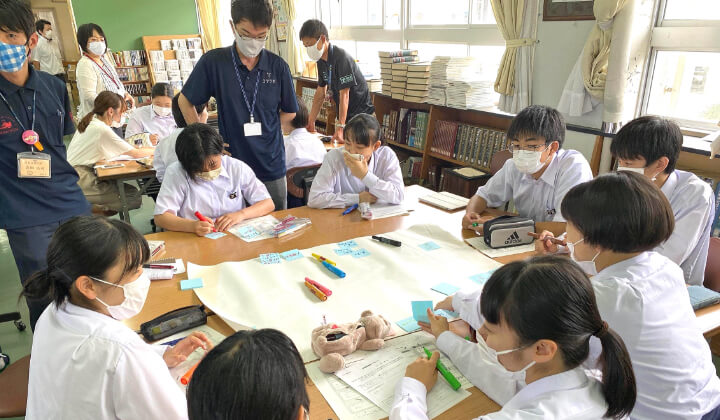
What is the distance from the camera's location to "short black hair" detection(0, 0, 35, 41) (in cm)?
184

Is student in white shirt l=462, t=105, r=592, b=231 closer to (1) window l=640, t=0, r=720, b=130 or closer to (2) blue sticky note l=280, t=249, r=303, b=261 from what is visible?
(2) blue sticky note l=280, t=249, r=303, b=261

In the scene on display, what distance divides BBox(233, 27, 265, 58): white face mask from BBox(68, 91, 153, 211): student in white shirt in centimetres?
153

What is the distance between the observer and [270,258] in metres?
1.83

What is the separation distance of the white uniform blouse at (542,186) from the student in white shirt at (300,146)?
5.41 ft

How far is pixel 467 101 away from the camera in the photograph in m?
3.80

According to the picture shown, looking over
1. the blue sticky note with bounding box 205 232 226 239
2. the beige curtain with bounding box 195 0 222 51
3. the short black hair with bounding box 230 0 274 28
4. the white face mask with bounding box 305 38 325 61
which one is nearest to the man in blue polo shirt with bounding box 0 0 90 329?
the blue sticky note with bounding box 205 232 226 239

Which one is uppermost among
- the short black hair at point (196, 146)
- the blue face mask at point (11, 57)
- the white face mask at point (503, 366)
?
the blue face mask at point (11, 57)

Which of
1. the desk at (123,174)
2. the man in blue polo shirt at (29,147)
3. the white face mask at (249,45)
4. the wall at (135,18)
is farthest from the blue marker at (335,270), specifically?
the wall at (135,18)

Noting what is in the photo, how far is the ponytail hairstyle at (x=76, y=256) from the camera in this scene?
106 cm

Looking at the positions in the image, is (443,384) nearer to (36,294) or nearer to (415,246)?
(415,246)

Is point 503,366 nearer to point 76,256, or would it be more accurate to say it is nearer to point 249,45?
point 76,256

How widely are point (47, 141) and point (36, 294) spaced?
51.3 inches

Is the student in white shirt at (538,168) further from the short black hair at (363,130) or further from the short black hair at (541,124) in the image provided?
the short black hair at (363,130)

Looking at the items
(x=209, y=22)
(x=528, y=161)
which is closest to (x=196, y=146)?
(x=528, y=161)
